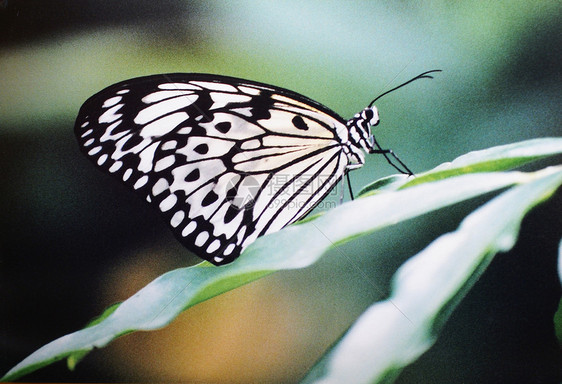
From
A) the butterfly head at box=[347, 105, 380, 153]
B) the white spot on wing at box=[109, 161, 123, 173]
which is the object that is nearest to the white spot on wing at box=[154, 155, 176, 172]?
the white spot on wing at box=[109, 161, 123, 173]

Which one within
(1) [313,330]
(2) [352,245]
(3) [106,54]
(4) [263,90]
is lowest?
(1) [313,330]

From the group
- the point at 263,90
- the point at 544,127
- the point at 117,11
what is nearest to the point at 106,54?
the point at 117,11

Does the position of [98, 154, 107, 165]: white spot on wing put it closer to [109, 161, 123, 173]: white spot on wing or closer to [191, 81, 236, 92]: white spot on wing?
[109, 161, 123, 173]: white spot on wing

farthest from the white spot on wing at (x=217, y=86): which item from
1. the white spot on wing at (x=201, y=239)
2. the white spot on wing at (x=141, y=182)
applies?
the white spot on wing at (x=201, y=239)

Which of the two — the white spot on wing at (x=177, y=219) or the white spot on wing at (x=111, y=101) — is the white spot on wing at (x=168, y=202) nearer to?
the white spot on wing at (x=177, y=219)

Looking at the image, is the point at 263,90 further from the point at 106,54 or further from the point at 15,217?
the point at 15,217
